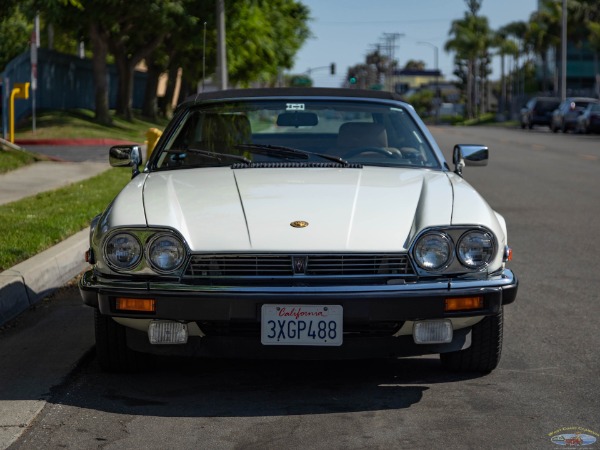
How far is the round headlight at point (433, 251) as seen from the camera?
507 centimetres

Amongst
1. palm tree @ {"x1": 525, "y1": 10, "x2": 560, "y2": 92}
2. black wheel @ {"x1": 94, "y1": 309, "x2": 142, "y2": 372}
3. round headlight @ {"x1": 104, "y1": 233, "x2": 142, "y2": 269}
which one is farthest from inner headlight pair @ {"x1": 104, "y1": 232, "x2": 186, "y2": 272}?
palm tree @ {"x1": 525, "y1": 10, "x2": 560, "y2": 92}

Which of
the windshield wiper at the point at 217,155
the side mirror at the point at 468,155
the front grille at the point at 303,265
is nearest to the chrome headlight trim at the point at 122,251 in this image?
the front grille at the point at 303,265

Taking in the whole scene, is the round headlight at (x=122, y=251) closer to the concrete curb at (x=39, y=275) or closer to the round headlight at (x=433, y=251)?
the round headlight at (x=433, y=251)

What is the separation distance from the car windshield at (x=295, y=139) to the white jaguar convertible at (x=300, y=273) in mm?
673

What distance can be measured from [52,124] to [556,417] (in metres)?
29.0

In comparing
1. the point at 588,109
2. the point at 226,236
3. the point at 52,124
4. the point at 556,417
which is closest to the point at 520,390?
the point at 556,417

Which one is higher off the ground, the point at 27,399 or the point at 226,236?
the point at 226,236

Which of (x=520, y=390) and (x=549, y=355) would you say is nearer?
(x=520, y=390)

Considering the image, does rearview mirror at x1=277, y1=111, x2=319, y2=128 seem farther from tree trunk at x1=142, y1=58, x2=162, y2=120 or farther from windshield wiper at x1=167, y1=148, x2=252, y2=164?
tree trunk at x1=142, y1=58, x2=162, y2=120

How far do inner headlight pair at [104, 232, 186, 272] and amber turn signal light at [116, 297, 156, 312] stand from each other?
147 millimetres

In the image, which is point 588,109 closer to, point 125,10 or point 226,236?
point 125,10

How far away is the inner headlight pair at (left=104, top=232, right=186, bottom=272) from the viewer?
510 centimetres

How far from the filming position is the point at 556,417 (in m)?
4.84

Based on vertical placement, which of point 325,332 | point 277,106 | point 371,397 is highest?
point 277,106
